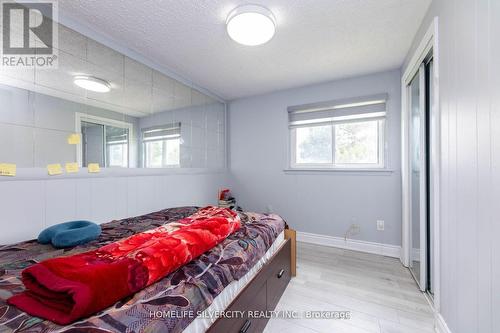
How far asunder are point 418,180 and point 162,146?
2.82 metres

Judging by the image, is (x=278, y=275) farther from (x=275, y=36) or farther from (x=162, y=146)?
(x=275, y=36)

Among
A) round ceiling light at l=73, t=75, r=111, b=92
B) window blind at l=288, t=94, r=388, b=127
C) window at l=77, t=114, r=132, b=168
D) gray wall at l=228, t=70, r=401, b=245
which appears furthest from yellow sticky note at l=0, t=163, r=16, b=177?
window blind at l=288, t=94, r=388, b=127

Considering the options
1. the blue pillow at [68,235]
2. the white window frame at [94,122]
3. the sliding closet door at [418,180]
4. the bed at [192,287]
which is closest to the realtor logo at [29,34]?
the white window frame at [94,122]

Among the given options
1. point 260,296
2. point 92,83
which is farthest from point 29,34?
point 260,296

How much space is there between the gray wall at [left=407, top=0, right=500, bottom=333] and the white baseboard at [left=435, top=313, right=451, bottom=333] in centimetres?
5

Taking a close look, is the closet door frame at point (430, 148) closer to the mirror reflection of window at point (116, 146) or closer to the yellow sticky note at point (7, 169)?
the mirror reflection of window at point (116, 146)

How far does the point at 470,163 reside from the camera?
3.37 feet

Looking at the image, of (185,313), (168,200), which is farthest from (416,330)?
(168,200)

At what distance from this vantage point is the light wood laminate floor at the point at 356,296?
147 centimetres

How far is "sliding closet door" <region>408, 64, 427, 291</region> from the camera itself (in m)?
1.82

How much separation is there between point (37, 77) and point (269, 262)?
224cm

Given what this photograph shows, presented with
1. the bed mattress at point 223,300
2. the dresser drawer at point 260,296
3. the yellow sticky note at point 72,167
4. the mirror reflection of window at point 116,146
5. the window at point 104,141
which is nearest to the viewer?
the bed mattress at point 223,300

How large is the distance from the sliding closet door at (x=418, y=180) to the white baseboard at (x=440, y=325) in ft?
1.69

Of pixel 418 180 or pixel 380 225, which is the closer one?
pixel 418 180
